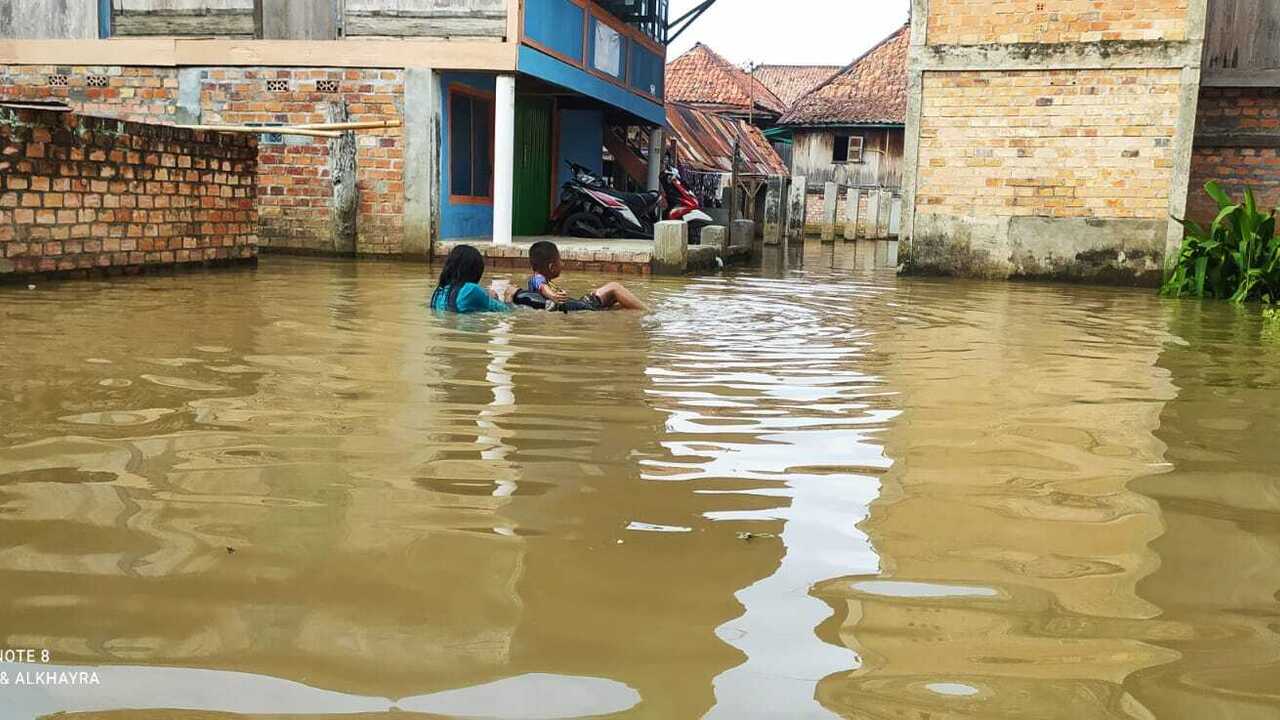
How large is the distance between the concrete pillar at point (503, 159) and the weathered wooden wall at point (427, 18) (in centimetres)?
66

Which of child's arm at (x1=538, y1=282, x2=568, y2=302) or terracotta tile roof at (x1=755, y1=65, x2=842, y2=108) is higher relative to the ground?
terracotta tile roof at (x1=755, y1=65, x2=842, y2=108)

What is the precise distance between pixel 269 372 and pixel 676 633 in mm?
3343

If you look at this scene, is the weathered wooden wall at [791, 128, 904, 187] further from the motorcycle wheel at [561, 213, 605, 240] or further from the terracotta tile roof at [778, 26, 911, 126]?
the motorcycle wheel at [561, 213, 605, 240]

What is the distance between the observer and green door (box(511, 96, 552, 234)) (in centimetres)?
1783

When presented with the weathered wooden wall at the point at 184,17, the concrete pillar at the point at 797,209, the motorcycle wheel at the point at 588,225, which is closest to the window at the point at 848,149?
the concrete pillar at the point at 797,209

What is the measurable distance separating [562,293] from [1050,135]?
24.6 feet

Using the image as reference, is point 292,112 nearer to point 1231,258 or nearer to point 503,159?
point 503,159

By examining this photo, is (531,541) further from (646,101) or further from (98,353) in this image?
(646,101)

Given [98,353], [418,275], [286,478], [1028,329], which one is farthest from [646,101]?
[286,478]

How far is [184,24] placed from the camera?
1391 centimetres

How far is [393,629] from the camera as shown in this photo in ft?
7.06

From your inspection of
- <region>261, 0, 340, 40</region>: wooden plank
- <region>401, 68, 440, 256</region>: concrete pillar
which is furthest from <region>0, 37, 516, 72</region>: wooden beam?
<region>401, 68, 440, 256</region>: concrete pillar

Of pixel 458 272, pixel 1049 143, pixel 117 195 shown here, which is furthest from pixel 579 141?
pixel 458 272

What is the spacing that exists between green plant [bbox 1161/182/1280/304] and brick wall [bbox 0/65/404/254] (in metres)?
9.08
